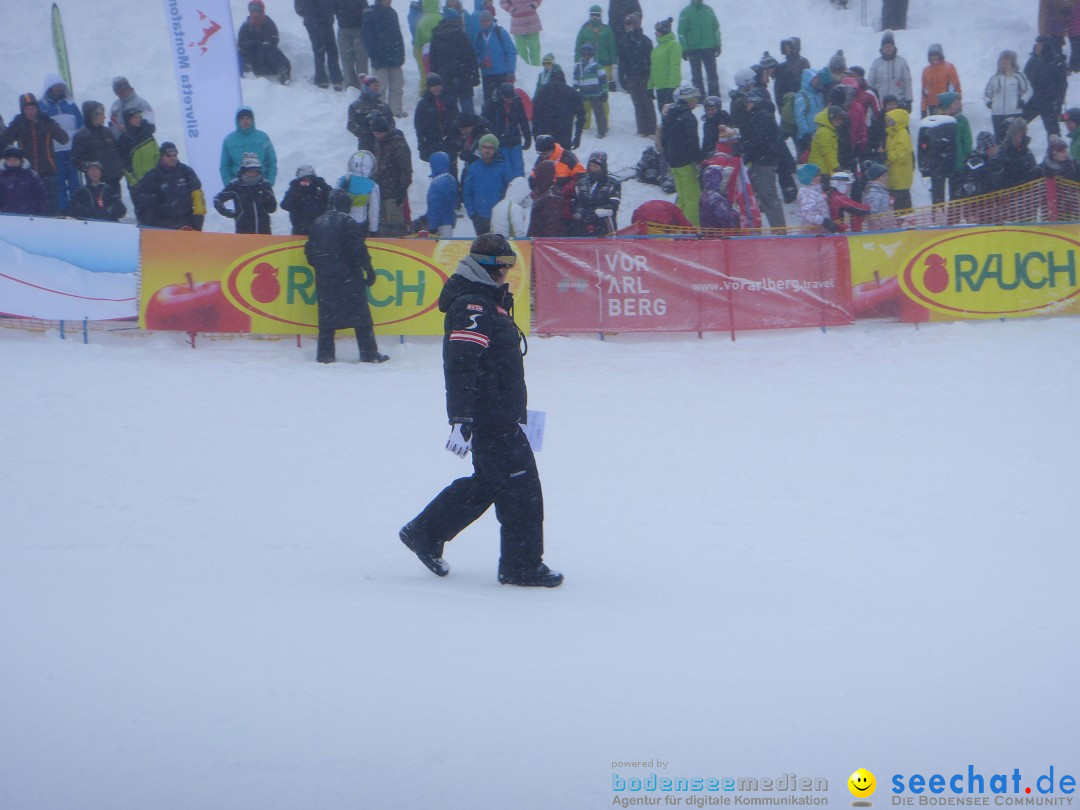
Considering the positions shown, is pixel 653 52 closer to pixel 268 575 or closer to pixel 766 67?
pixel 766 67

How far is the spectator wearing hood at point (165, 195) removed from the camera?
12.5 metres

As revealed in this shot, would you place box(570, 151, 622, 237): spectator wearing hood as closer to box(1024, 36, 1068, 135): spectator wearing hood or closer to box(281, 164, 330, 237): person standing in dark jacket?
box(281, 164, 330, 237): person standing in dark jacket

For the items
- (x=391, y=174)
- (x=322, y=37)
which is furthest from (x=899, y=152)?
(x=322, y=37)

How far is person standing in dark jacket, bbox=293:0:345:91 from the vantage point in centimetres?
1625

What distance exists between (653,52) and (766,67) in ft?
5.00

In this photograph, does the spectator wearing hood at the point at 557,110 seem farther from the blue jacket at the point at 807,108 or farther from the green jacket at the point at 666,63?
the blue jacket at the point at 807,108

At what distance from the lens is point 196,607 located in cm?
510

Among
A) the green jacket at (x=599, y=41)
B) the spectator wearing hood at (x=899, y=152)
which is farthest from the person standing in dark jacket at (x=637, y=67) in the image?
the spectator wearing hood at (x=899, y=152)

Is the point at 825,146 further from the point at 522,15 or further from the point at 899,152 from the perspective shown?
the point at 522,15

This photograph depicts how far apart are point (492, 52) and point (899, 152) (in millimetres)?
5389

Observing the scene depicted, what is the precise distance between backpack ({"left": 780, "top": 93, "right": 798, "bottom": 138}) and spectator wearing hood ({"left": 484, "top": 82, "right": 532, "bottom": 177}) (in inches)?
139

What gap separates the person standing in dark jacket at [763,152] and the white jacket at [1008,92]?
11.9 feet

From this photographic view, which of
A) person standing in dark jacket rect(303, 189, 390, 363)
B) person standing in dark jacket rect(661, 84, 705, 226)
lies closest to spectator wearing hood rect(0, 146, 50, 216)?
person standing in dark jacket rect(303, 189, 390, 363)

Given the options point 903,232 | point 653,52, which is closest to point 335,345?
point 903,232
